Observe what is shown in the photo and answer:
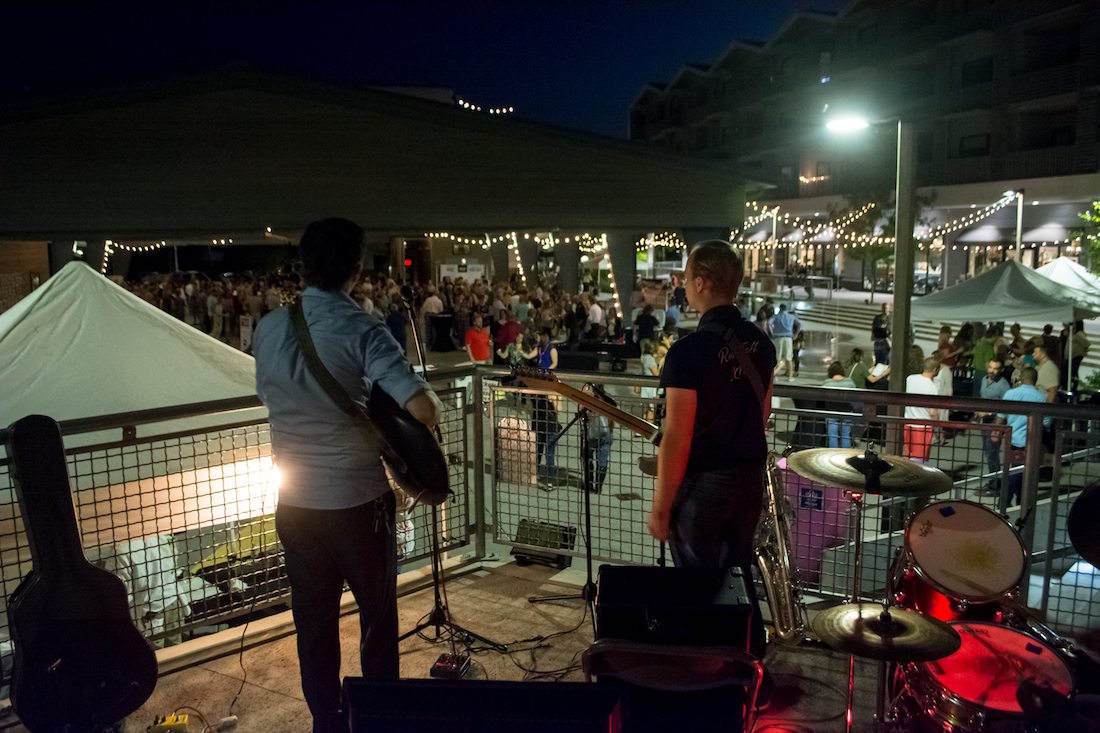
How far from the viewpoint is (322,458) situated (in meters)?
3.09

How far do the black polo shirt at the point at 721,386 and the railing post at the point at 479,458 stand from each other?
2.55 metres

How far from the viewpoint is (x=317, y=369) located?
2.98 m

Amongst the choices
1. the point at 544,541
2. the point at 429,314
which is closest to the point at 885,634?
the point at 544,541

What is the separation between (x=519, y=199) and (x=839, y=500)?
10.0 feet

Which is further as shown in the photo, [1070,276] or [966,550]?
[1070,276]

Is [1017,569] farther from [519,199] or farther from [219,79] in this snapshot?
[219,79]

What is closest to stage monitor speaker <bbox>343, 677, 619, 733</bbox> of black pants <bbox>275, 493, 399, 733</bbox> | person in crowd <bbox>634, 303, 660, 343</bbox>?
black pants <bbox>275, 493, 399, 733</bbox>

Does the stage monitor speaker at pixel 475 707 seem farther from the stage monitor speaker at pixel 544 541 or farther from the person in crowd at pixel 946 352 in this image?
the person in crowd at pixel 946 352

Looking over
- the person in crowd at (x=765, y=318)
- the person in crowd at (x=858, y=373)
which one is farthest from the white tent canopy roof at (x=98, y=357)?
the person in crowd at (x=765, y=318)

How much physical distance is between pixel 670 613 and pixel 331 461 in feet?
4.58

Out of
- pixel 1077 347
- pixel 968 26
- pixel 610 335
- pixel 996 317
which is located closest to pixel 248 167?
pixel 996 317

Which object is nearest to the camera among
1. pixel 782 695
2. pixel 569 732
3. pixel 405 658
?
pixel 569 732

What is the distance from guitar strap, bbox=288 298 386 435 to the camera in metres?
2.99

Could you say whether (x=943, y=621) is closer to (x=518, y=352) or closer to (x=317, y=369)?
(x=317, y=369)
